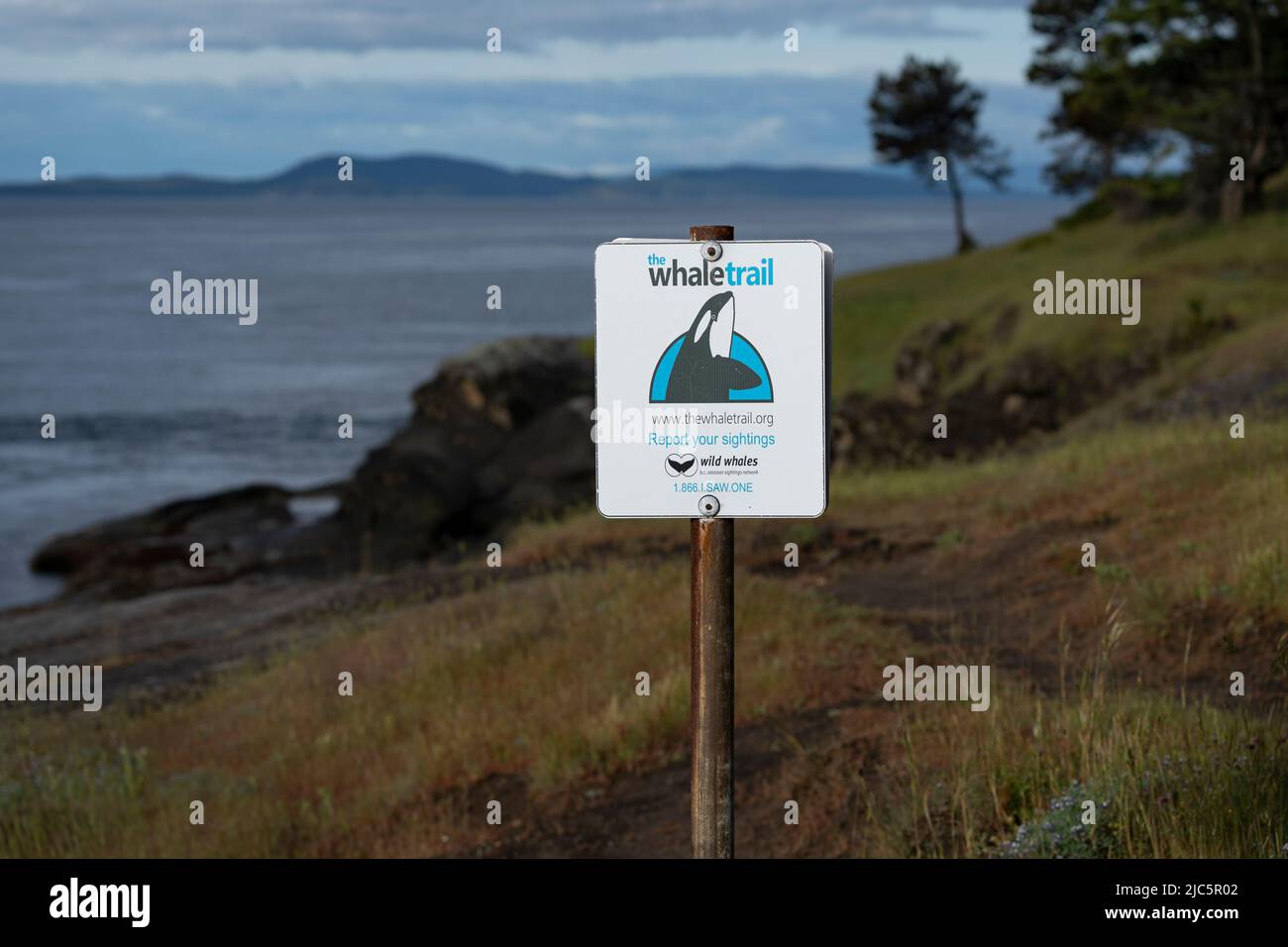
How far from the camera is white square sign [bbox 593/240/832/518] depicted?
438cm

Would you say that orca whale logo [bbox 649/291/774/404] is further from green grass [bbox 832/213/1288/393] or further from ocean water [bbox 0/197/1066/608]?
green grass [bbox 832/213/1288/393]

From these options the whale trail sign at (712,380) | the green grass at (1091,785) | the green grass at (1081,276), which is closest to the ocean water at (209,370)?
the green grass at (1081,276)

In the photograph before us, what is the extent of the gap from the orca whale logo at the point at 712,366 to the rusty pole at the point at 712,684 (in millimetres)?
310

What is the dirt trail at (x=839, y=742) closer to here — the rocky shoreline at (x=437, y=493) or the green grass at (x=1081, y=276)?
the rocky shoreline at (x=437, y=493)

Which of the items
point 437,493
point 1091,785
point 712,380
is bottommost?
point 1091,785

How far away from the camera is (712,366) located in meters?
4.42

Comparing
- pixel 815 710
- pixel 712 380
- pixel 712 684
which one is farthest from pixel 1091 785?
pixel 815 710

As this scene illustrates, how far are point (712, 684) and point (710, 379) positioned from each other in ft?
3.24

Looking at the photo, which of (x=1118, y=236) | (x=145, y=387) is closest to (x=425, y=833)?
(x=1118, y=236)

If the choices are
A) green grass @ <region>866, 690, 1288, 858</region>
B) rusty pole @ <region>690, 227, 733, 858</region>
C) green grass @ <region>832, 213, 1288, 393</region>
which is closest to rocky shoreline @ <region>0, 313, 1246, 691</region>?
green grass @ <region>832, 213, 1288, 393</region>

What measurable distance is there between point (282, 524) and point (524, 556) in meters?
19.1

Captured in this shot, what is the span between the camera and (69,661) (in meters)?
17.4

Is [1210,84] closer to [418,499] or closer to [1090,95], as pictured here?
[1090,95]

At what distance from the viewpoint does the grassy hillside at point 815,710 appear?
6.59 metres
